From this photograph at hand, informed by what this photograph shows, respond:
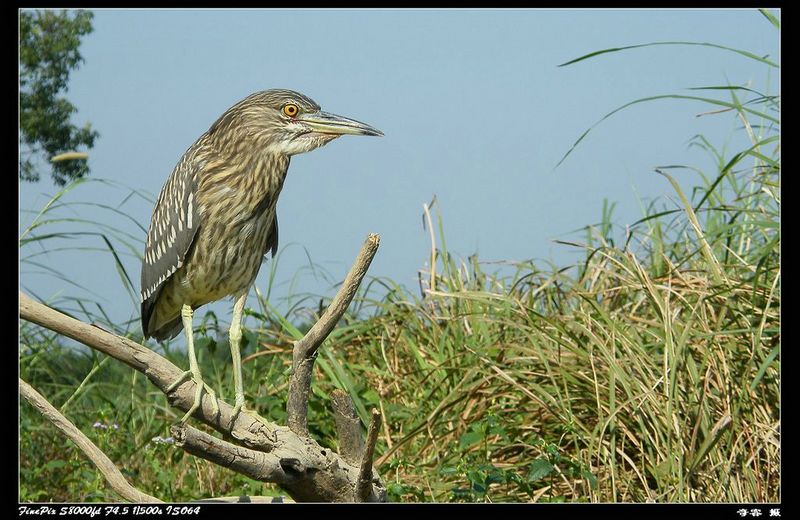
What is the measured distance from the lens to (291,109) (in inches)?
158

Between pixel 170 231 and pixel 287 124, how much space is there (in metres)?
0.74

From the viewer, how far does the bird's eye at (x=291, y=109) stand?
13.1 ft

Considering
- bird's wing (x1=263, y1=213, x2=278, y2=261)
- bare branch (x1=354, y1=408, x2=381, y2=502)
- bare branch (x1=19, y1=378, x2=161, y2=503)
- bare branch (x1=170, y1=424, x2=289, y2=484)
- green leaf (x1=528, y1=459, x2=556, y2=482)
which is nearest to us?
bare branch (x1=170, y1=424, x2=289, y2=484)

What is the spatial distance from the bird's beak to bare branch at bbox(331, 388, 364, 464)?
1.17 m

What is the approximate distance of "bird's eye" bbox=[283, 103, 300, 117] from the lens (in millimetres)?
4000

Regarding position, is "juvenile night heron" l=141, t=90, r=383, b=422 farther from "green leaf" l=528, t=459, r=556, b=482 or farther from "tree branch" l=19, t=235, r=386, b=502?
"green leaf" l=528, t=459, r=556, b=482

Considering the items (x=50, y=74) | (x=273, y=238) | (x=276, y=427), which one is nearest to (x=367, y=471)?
(x=276, y=427)

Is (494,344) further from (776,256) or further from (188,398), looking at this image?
(188,398)

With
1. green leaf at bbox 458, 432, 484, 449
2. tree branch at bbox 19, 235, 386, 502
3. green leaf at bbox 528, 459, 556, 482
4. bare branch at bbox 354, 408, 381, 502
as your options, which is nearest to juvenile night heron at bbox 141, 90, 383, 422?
tree branch at bbox 19, 235, 386, 502

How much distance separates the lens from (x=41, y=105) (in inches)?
282

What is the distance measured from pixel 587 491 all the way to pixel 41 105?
5.28 metres

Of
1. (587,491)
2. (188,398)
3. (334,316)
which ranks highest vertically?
(334,316)

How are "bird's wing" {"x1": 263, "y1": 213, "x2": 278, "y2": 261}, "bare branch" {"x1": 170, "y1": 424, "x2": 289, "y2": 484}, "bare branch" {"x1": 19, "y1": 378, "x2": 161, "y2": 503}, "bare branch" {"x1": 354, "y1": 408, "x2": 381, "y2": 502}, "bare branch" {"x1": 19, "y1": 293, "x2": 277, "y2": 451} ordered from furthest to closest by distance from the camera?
"bird's wing" {"x1": 263, "y1": 213, "x2": 278, "y2": 261}
"bare branch" {"x1": 19, "y1": 378, "x2": 161, "y2": 503}
"bare branch" {"x1": 19, "y1": 293, "x2": 277, "y2": 451}
"bare branch" {"x1": 354, "y1": 408, "x2": 381, "y2": 502}
"bare branch" {"x1": 170, "y1": 424, "x2": 289, "y2": 484}

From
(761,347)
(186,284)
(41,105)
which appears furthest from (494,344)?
(41,105)
